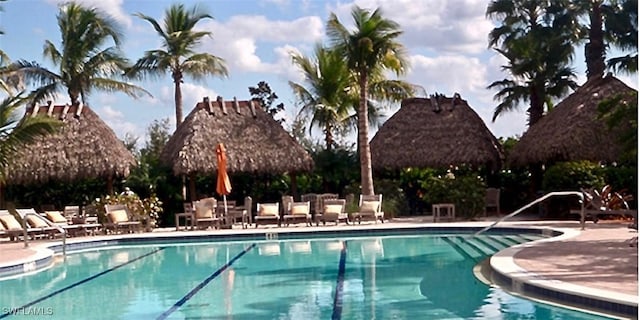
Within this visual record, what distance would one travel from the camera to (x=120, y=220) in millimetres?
18234

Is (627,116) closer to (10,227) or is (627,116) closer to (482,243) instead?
(482,243)

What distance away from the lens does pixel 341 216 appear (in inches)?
741

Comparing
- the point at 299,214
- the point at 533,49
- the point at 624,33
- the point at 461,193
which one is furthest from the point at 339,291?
the point at 624,33

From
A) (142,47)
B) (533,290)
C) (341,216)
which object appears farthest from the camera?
(142,47)

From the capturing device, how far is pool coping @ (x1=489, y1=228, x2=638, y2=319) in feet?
23.7

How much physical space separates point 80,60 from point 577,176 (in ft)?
52.6

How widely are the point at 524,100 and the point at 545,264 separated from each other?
16.3 meters

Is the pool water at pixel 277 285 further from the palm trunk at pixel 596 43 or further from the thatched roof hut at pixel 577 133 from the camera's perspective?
the palm trunk at pixel 596 43

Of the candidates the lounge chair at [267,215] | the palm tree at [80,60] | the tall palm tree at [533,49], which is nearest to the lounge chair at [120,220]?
the lounge chair at [267,215]

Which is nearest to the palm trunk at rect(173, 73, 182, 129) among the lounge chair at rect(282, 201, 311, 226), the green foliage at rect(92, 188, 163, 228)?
the green foliage at rect(92, 188, 163, 228)

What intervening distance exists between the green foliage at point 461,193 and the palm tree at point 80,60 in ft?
37.9

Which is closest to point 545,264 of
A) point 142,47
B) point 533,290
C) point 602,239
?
point 533,290

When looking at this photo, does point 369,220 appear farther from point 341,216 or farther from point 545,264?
point 545,264

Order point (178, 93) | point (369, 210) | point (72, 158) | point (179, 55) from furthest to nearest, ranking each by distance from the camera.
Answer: point (178, 93) < point (179, 55) < point (72, 158) < point (369, 210)
